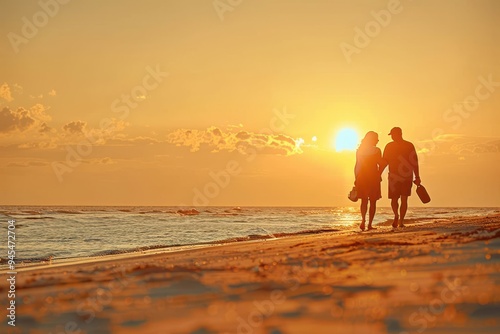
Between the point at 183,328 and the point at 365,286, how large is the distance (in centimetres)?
152

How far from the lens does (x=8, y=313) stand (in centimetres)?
444

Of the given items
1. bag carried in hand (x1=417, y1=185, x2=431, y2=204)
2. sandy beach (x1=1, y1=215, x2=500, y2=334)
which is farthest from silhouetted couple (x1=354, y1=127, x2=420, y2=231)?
sandy beach (x1=1, y1=215, x2=500, y2=334)

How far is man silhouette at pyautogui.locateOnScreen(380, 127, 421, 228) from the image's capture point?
1427 centimetres

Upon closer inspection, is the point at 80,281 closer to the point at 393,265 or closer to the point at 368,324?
the point at 393,265

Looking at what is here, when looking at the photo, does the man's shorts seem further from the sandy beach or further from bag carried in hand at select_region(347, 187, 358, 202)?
the sandy beach

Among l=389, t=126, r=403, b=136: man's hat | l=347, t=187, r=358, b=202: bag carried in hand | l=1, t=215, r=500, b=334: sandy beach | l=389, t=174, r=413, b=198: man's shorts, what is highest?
l=389, t=126, r=403, b=136: man's hat

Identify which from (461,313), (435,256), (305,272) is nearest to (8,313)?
(305,272)

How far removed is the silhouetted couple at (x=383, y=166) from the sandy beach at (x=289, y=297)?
306 inches

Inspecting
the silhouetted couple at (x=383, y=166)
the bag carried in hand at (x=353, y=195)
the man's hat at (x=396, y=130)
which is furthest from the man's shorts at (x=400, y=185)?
the man's hat at (x=396, y=130)

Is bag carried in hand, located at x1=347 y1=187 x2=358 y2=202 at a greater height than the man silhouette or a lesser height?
lesser

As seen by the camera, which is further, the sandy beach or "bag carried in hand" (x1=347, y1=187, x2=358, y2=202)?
"bag carried in hand" (x1=347, y1=187, x2=358, y2=202)

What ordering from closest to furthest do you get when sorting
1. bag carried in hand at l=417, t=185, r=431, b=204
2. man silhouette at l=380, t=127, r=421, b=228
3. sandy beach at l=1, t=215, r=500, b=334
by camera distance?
sandy beach at l=1, t=215, r=500, b=334 < man silhouette at l=380, t=127, r=421, b=228 < bag carried in hand at l=417, t=185, r=431, b=204

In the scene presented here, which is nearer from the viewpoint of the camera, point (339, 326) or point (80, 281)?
point (339, 326)

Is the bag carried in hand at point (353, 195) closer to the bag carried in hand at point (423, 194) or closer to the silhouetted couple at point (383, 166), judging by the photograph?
the silhouetted couple at point (383, 166)
